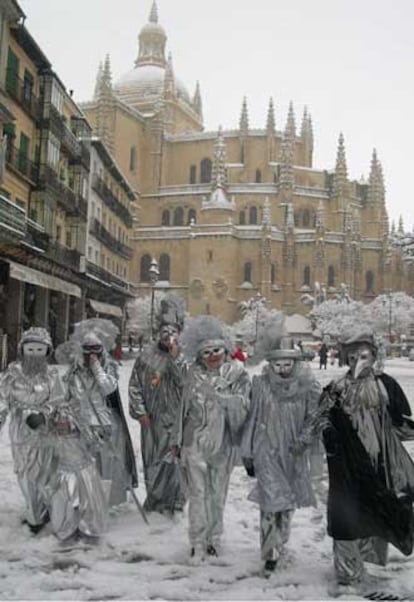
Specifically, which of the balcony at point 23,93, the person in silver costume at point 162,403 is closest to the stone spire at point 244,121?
the balcony at point 23,93

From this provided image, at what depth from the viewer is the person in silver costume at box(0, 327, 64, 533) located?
16.3ft

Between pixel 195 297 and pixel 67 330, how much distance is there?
28.5 m

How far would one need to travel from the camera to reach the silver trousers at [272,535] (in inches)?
169

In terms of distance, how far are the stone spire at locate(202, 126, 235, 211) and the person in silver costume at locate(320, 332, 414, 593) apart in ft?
167

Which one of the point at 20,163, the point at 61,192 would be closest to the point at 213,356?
the point at 20,163

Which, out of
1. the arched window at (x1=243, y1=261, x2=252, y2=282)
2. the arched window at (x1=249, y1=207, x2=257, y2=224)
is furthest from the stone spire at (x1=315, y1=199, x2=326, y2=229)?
the arched window at (x1=243, y1=261, x2=252, y2=282)

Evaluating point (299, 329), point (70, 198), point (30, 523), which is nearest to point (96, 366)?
point (30, 523)

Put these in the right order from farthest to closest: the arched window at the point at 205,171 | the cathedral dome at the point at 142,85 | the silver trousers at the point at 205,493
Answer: the cathedral dome at the point at 142,85
the arched window at the point at 205,171
the silver trousers at the point at 205,493

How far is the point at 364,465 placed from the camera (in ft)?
13.3

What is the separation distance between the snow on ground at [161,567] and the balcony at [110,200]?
85.8ft

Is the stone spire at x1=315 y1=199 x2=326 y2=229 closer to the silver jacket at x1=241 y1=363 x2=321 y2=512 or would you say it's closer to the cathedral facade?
the cathedral facade

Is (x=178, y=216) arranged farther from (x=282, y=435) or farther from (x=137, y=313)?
(x=282, y=435)

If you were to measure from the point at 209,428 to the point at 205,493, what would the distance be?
0.46 meters

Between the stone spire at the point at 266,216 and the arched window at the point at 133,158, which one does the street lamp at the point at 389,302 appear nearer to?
the stone spire at the point at 266,216
